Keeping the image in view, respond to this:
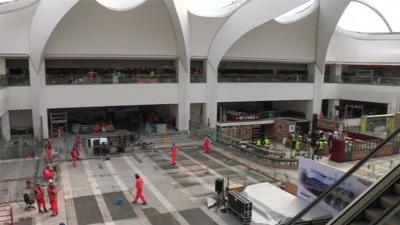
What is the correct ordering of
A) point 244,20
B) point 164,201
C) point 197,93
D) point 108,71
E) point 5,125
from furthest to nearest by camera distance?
point 197,93 < point 108,71 < point 244,20 < point 5,125 < point 164,201

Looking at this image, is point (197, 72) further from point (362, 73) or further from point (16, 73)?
point (362, 73)

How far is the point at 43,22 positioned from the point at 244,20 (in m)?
14.2

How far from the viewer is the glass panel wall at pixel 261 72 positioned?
99.3 ft

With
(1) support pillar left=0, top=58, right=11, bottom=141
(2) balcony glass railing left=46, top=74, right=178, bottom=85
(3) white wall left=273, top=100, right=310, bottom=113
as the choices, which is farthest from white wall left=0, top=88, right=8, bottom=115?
(3) white wall left=273, top=100, right=310, bottom=113

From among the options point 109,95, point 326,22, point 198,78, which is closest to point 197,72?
point 198,78

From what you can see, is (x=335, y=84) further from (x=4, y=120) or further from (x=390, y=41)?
(x=4, y=120)

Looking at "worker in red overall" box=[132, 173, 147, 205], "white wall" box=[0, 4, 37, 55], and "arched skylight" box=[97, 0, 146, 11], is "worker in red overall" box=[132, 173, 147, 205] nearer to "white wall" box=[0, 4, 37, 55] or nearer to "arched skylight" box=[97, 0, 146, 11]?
"white wall" box=[0, 4, 37, 55]

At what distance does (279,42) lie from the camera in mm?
31641

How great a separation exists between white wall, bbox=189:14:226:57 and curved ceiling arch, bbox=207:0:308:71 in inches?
15.6

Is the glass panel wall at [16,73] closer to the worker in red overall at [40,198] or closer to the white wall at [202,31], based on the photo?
the white wall at [202,31]

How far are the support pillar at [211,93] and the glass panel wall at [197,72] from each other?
52 centimetres

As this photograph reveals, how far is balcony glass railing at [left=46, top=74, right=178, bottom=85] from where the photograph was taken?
24766 millimetres

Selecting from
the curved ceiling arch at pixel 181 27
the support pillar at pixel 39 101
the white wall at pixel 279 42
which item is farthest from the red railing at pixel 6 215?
the white wall at pixel 279 42

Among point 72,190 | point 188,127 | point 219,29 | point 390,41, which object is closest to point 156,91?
point 188,127
